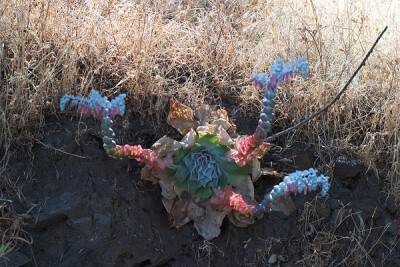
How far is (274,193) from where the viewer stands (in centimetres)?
211

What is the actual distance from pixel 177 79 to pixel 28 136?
2.75 ft

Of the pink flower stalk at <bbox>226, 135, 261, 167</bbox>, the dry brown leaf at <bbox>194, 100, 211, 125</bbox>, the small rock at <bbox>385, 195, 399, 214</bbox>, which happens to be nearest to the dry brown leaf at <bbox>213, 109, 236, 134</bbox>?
the dry brown leaf at <bbox>194, 100, 211, 125</bbox>

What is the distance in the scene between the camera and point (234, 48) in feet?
9.75

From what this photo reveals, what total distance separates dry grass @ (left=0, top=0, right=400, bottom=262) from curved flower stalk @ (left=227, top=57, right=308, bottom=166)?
45 centimetres

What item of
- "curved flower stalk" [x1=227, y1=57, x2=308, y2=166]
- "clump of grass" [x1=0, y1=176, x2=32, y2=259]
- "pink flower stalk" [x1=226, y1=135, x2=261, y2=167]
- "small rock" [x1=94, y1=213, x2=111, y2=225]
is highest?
"curved flower stalk" [x1=227, y1=57, x2=308, y2=166]

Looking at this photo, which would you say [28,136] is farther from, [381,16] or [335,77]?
[381,16]

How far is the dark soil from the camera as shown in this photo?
7.34 ft

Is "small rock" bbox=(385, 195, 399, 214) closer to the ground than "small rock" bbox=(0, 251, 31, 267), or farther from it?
farther from it

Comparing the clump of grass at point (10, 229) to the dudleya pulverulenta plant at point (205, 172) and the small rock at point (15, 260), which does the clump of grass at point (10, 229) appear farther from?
the dudleya pulverulenta plant at point (205, 172)

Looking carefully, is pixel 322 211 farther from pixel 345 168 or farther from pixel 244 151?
pixel 244 151

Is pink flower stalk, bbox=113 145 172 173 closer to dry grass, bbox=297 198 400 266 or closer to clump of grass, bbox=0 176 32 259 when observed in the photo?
clump of grass, bbox=0 176 32 259

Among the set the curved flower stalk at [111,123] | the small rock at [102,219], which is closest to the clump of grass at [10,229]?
the small rock at [102,219]

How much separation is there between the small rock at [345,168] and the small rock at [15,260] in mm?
1436

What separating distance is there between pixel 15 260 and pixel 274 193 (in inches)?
41.4
